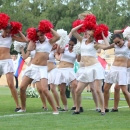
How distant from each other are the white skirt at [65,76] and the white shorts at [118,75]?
4.17 ft

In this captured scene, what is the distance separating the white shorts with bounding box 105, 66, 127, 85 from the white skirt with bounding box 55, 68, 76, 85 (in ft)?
4.17

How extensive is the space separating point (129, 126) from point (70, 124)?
3.76 feet

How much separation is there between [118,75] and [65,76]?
1.57 meters

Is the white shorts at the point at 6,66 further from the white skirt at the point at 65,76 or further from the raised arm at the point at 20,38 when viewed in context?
the white skirt at the point at 65,76

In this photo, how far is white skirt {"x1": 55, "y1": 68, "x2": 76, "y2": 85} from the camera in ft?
45.8

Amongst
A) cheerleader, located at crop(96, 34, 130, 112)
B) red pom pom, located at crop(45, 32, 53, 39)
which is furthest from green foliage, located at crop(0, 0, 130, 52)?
cheerleader, located at crop(96, 34, 130, 112)

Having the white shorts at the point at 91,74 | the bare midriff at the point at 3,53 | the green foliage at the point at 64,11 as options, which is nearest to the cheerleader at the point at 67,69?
the white shorts at the point at 91,74

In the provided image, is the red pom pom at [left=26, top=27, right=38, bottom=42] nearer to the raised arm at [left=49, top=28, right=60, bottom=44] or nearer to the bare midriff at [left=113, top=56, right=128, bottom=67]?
the raised arm at [left=49, top=28, right=60, bottom=44]

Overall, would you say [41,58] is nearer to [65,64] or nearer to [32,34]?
[32,34]

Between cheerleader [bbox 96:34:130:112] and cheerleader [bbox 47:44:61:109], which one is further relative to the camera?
cheerleader [bbox 47:44:61:109]

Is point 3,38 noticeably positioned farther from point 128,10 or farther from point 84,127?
point 128,10

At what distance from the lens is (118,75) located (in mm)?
13047

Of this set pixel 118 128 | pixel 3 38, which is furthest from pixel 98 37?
pixel 118 128

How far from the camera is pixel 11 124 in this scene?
1030cm
